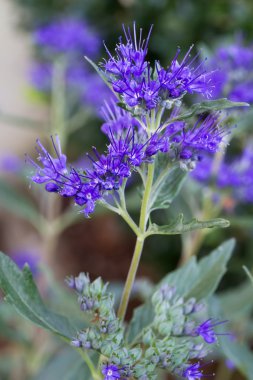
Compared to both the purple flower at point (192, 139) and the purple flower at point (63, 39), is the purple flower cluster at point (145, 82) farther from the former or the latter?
the purple flower at point (63, 39)

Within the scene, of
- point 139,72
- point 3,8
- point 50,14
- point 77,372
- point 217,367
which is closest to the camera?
point 139,72

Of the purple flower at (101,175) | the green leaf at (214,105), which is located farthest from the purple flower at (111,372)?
the green leaf at (214,105)

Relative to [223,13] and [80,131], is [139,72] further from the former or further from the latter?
[80,131]

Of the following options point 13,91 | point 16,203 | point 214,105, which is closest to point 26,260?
point 16,203

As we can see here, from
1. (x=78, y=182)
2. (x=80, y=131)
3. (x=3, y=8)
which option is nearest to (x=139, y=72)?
(x=78, y=182)

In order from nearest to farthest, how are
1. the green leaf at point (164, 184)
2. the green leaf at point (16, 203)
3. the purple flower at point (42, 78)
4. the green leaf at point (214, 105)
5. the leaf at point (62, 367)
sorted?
the green leaf at point (214, 105)
the green leaf at point (164, 184)
the leaf at point (62, 367)
the green leaf at point (16, 203)
the purple flower at point (42, 78)

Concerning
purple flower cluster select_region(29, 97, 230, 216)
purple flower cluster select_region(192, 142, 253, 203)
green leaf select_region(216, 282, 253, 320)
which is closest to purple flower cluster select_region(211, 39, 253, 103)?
purple flower cluster select_region(192, 142, 253, 203)

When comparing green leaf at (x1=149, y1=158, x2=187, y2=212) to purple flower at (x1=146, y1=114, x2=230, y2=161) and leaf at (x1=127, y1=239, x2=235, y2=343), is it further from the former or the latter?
leaf at (x1=127, y1=239, x2=235, y2=343)
